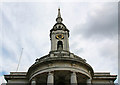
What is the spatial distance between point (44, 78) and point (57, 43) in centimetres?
1193

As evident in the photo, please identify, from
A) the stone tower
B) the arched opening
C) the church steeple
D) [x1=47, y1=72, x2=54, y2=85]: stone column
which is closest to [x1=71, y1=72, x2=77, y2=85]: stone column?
the stone tower

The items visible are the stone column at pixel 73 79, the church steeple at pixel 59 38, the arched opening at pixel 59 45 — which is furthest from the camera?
the arched opening at pixel 59 45

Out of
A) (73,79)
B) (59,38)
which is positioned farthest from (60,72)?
(59,38)

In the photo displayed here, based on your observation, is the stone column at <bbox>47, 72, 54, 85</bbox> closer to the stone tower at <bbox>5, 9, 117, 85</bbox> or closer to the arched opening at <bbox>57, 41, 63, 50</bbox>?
the stone tower at <bbox>5, 9, 117, 85</bbox>

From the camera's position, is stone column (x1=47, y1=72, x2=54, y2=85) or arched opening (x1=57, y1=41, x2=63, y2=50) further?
arched opening (x1=57, y1=41, x2=63, y2=50)

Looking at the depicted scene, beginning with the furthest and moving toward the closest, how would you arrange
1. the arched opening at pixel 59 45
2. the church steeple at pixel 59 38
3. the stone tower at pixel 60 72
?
the arched opening at pixel 59 45 → the church steeple at pixel 59 38 → the stone tower at pixel 60 72

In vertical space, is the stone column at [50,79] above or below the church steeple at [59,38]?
below

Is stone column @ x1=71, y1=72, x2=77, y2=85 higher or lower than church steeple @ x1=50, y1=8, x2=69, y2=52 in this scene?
lower

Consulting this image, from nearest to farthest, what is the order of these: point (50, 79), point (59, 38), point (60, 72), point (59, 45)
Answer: point (50, 79)
point (60, 72)
point (59, 45)
point (59, 38)

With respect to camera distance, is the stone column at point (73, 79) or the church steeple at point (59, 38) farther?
the church steeple at point (59, 38)

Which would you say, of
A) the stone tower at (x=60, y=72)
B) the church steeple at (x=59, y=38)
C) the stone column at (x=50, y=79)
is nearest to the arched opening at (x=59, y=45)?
the church steeple at (x=59, y=38)

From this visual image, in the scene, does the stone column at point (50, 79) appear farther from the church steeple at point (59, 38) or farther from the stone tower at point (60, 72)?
the church steeple at point (59, 38)

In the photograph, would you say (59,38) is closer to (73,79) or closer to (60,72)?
(60,72)

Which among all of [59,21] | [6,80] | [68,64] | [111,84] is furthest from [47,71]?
[59,21]
